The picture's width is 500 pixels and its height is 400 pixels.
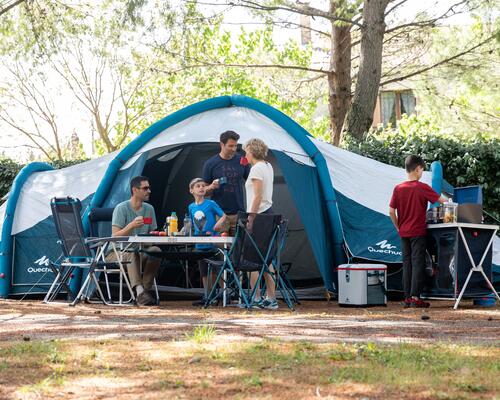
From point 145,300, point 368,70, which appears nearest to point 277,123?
point 145,300

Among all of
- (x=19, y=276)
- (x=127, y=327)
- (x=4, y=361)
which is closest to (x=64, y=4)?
(x=19, y=276)

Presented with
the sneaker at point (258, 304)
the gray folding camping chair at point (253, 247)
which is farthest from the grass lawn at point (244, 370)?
the sneaker at point (258, 304)

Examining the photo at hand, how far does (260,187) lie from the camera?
27.7 ft

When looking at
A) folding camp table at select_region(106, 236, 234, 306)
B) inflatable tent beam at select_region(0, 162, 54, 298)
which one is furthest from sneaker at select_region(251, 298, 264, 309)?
inflatable tent beam at select_region(0, 162, 54, 298)

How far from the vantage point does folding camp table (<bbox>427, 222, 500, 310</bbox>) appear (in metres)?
Result: 8.48

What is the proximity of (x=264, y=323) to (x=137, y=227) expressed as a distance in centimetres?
306

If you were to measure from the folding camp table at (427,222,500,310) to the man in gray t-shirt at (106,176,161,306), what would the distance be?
280cm

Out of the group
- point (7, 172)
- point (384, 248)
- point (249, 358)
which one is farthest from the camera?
point (7, 172)

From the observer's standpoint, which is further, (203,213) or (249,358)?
(203,213)

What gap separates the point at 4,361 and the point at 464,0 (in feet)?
36.2

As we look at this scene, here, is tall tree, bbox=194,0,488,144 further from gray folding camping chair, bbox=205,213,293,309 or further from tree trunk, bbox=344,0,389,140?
gray folding camping chair, bbox=205,213,293,309

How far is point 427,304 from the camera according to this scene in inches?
344

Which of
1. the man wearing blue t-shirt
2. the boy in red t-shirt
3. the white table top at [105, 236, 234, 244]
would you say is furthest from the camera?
the man wearing blue t-shirt

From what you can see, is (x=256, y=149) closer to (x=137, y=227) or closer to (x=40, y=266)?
(x=137, y=227)
